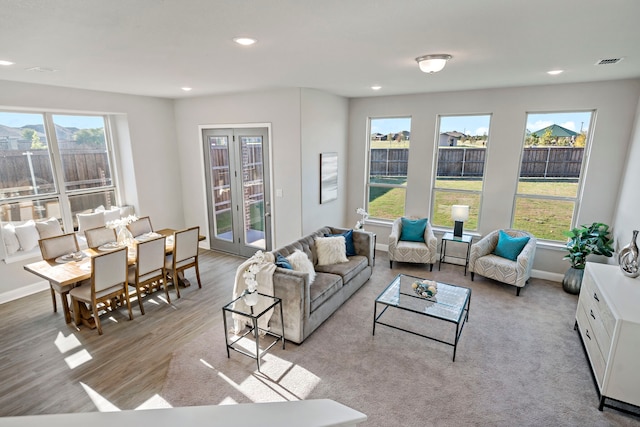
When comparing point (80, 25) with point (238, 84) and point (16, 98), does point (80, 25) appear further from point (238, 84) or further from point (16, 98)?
point (16, 98)

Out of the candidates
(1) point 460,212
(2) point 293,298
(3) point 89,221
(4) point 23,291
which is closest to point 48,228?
(3) point 89,221

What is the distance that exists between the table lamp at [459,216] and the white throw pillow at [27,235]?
6.02 m

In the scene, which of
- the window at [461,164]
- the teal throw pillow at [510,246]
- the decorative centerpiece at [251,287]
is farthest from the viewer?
the window at [461,164]

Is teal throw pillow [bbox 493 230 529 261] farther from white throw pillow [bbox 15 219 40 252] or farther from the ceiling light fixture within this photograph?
white throw pillow [bbox 15 219 40 252]

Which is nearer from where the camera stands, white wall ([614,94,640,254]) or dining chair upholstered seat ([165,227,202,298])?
white wall ([614,94,640,254])

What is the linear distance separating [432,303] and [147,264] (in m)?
3.32

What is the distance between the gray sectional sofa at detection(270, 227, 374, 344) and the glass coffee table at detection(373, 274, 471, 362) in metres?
0.55

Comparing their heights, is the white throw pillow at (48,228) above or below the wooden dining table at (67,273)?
above

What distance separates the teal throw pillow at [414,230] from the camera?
5.52 m

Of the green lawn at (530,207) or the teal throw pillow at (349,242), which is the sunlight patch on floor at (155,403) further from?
the green lawn at (530,207)

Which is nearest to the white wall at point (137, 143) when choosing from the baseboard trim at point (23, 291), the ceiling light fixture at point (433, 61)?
the baseboard trim at point (23, 291)

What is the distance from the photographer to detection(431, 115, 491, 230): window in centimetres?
531

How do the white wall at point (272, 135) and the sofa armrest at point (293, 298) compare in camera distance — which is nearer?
the sofa armrest at point (293, 298)

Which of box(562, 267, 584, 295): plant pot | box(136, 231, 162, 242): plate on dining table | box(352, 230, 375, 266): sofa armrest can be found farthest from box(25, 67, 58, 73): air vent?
box(562, 267, 584, 295): plant pot
